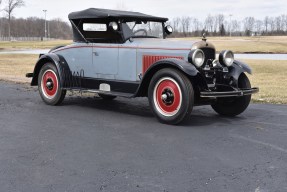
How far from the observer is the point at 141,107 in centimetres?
827

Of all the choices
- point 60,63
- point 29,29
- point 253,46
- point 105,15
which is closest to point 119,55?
point 105,15

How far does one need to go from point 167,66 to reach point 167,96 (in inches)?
19.3

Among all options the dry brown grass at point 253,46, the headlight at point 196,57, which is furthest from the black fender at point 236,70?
the dry brown grass at point 253,46

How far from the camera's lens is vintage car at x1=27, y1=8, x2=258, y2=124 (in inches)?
253

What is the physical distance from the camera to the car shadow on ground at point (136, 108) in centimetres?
692

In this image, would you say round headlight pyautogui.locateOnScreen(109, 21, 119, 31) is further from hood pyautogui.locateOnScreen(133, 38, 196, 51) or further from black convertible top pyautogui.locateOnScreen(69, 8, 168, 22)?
hood pyautogui.locateOnScreen(133, 38, 196, 51)

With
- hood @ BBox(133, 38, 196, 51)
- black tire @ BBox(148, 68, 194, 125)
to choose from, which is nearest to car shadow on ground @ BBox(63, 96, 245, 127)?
black tire @ BBox(148, 68, 194, 125)

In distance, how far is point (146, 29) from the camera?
796 centimetres

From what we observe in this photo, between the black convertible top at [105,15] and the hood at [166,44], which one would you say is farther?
the black convertible top at [105,15]

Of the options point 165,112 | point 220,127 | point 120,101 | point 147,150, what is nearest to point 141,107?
point 120,101

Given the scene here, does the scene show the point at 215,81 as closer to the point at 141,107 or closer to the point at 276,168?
the point at 141,107

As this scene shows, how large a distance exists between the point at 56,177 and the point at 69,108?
165 inches

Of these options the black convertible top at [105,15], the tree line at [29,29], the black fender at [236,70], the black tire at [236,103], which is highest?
the tree line at [29,29]

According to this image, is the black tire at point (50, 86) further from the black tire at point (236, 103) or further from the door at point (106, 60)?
the black tire at point (236, 103)
